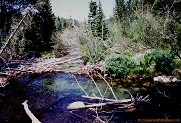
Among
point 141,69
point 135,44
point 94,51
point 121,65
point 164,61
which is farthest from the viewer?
point 135,44

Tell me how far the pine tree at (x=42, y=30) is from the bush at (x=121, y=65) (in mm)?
18417

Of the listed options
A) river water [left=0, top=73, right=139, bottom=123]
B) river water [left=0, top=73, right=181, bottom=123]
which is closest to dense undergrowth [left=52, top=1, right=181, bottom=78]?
river water [left=0, top=73, right=181, bottom=123]

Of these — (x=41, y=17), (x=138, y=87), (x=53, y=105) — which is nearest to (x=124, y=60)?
(x=138, y=87)

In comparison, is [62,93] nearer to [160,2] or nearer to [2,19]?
[160,2]

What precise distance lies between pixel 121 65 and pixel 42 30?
22.4 m

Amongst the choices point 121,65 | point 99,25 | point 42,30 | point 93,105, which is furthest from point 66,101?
point 99,25

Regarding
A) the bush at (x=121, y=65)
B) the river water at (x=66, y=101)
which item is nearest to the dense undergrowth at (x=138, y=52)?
→ the bush at (x=121, y=65)

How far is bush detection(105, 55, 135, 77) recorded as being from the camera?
16.3 metres

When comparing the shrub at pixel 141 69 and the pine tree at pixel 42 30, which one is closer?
the shrub at pixel 141 69

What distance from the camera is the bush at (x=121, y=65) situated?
1633 centimetres

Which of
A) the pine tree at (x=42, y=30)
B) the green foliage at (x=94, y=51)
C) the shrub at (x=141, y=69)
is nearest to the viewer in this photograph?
the shrub at (x=141, y=69)

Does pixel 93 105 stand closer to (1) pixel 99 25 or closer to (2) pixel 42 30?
(2) pixel 42 30

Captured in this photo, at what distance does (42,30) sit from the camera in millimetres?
35656

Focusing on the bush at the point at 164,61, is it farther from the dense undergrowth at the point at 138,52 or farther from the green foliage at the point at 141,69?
the green foliage at the point at 141,69
